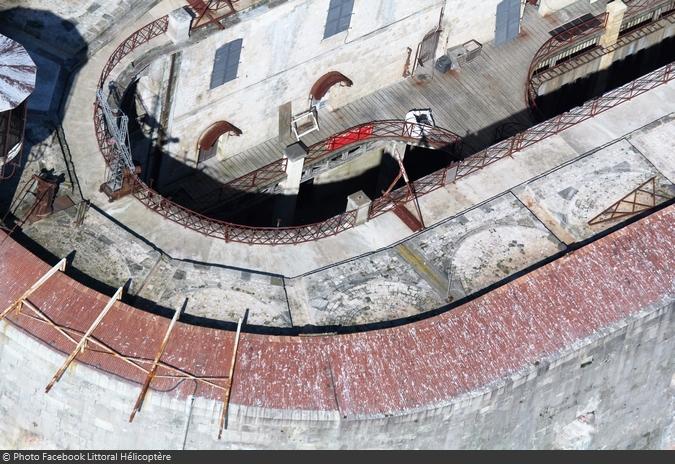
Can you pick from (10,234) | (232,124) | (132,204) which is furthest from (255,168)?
(10,234)

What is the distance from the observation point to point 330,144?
112 metres

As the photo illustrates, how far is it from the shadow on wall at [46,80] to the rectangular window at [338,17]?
14389 mm

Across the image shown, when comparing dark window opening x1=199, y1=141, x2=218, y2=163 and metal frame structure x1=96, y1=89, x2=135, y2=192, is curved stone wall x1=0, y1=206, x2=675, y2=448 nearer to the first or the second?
metal frame structure x1=96, y1=89, x2=135, y2=192

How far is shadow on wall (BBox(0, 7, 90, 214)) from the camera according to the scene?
102 meters

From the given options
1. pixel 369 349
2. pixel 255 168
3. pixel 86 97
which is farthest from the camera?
pixel 255 168

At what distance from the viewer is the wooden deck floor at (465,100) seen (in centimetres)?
11444

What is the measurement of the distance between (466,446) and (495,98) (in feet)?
85.5

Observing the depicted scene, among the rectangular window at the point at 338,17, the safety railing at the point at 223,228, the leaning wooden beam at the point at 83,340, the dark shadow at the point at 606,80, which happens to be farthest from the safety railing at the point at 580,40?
the leaning wooden beam at the point at 83,340

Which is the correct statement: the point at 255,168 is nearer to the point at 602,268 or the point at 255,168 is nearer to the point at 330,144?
the point at 330,144

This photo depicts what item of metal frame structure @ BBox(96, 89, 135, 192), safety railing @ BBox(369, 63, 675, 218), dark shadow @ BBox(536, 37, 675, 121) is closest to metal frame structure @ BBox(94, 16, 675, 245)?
safety railing @ BBox(369, 63, 675, 218)

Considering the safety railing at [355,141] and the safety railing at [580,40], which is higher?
the safety railing at [580,40]

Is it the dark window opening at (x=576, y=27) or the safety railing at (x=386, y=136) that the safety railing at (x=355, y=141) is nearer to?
the safety railing at (x=386, y=136)

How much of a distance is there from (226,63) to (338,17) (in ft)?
25.4

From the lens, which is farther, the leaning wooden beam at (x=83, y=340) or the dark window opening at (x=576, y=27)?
the dark window opening at (x=576, y=27)
